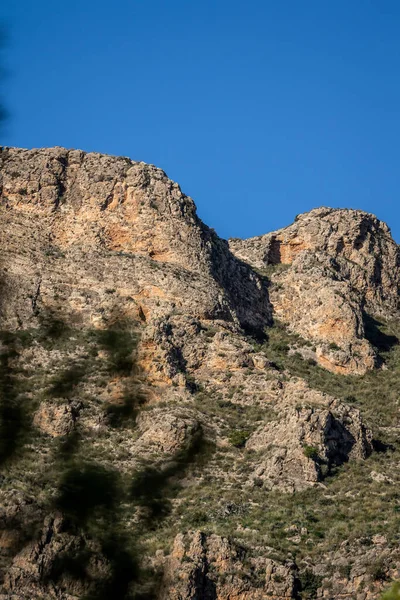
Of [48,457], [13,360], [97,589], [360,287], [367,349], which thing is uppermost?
[360,287]

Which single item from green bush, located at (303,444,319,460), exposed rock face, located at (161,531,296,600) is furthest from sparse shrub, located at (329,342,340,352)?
exposed rock face, located at (161,531,296,600)

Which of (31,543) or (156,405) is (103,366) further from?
(31,543)

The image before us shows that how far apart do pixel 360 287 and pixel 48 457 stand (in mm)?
43233

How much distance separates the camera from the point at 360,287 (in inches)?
4498

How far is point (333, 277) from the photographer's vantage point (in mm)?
107500

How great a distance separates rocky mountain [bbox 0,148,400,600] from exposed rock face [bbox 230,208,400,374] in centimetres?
19

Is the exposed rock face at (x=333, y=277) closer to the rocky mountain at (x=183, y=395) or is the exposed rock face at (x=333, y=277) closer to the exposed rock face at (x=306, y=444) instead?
the rocky mountain at (x=183, y=395)

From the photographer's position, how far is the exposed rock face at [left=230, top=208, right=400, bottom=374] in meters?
101

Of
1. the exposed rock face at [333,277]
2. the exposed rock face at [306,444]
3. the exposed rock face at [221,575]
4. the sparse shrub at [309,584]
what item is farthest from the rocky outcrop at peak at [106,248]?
the sparse shrub at [309,584]

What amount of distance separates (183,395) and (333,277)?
999 inches

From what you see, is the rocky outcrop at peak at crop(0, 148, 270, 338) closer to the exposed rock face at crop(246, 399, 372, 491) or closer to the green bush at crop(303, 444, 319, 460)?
the exposed rock face at crop(246, 399, 372, 491)

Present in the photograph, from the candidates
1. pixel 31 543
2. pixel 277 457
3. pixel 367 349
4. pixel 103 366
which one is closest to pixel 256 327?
pixel 367 349

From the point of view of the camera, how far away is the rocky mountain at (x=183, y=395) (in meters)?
69.1

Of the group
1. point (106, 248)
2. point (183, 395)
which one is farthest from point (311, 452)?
point (106, 248)
